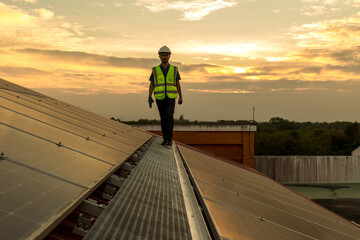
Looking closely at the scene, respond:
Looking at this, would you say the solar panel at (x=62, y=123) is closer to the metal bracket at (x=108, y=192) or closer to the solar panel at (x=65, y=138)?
the solar panel at (x=65, y=138)

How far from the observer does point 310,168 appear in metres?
28.2

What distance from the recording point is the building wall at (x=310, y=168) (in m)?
27.4

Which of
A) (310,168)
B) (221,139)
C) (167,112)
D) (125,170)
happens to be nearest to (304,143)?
(310,168)

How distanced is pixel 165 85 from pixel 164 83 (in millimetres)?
57

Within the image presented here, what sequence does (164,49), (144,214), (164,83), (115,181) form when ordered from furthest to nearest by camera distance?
(164,83) → (164,49) → (115,181) → (144,214)

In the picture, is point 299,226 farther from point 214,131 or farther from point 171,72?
point 214,131

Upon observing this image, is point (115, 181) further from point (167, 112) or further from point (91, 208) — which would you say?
point (167, 112)

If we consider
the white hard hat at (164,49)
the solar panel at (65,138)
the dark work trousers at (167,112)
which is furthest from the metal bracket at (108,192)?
the dark work trousers at (167,112)

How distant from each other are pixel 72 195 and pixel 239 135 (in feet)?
65.0

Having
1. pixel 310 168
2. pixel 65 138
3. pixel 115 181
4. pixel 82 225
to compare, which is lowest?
pixel 310 168

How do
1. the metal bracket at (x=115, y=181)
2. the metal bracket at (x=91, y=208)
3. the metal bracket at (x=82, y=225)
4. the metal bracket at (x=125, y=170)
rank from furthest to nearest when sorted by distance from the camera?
1. the metal bracket at (x=125, y=170)
2. the metal bracket at (x=115, y=181)
3. the metal bracket at (x=91, y=208)
4. the metal bracket at (x=82, y=225)

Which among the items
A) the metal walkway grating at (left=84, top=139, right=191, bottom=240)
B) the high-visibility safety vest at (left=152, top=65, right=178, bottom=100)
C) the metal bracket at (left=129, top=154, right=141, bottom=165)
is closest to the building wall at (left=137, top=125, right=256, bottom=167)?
the high-visibility safety vest at (left=152, top=65, right=178, bottom=100)

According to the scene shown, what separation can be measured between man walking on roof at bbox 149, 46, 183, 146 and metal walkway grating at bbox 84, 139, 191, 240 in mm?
4300

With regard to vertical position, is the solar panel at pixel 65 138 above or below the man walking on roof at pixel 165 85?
below
